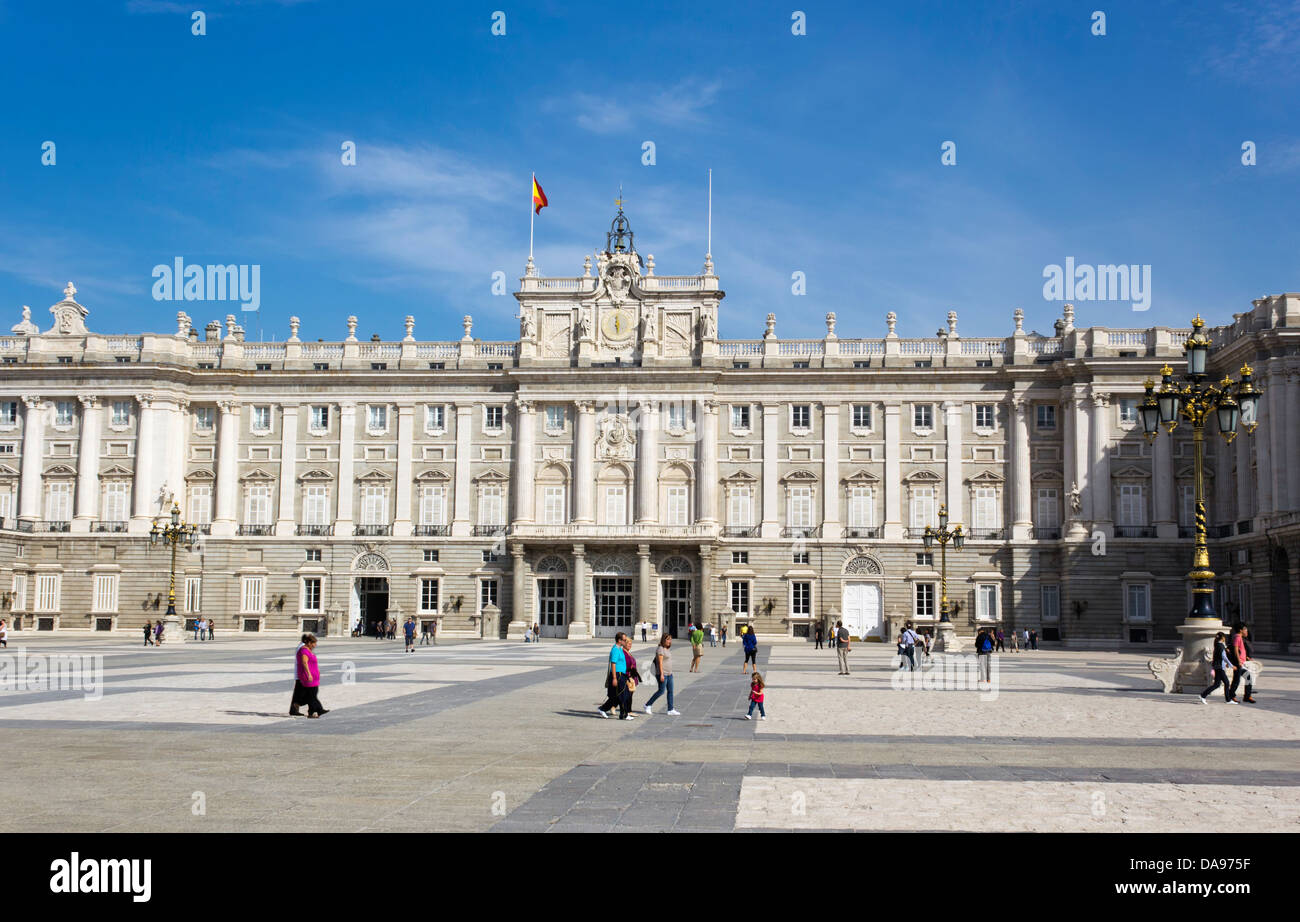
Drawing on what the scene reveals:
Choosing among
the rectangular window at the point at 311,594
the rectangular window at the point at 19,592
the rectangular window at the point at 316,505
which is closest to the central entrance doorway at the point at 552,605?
the rectangular window at the point at 311,594

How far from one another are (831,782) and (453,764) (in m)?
4.75

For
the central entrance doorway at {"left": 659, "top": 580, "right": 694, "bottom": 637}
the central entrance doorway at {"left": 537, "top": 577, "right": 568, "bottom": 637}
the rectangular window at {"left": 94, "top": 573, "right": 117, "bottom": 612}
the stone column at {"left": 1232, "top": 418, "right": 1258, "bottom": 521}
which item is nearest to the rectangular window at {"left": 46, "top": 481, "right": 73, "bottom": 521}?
the rectangular window at {"left": 94, "top": 573, "right": 117, "bottom": 612}

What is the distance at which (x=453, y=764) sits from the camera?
15.2 m

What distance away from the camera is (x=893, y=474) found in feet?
219

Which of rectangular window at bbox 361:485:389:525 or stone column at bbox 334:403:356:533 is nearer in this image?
stone column at bbox 334:403:356:533

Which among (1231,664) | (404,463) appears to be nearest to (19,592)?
(404,463)

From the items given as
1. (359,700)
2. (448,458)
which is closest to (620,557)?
(448,458)

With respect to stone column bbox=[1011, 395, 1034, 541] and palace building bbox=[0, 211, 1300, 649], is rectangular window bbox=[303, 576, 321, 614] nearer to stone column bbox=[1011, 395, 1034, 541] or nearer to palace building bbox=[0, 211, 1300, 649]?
palace building bbox=[0, 211, 1300, 649]

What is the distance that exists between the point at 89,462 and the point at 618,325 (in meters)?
31.0

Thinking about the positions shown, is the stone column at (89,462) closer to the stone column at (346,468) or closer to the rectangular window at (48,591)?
the rectangular window at (48,591)

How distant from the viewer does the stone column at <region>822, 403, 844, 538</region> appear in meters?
66.6

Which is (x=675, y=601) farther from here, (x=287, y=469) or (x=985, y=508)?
(x=287, y=469)

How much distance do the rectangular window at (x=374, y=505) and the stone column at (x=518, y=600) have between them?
815 centimetres

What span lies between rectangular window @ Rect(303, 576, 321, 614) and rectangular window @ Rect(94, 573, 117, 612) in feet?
34.0
